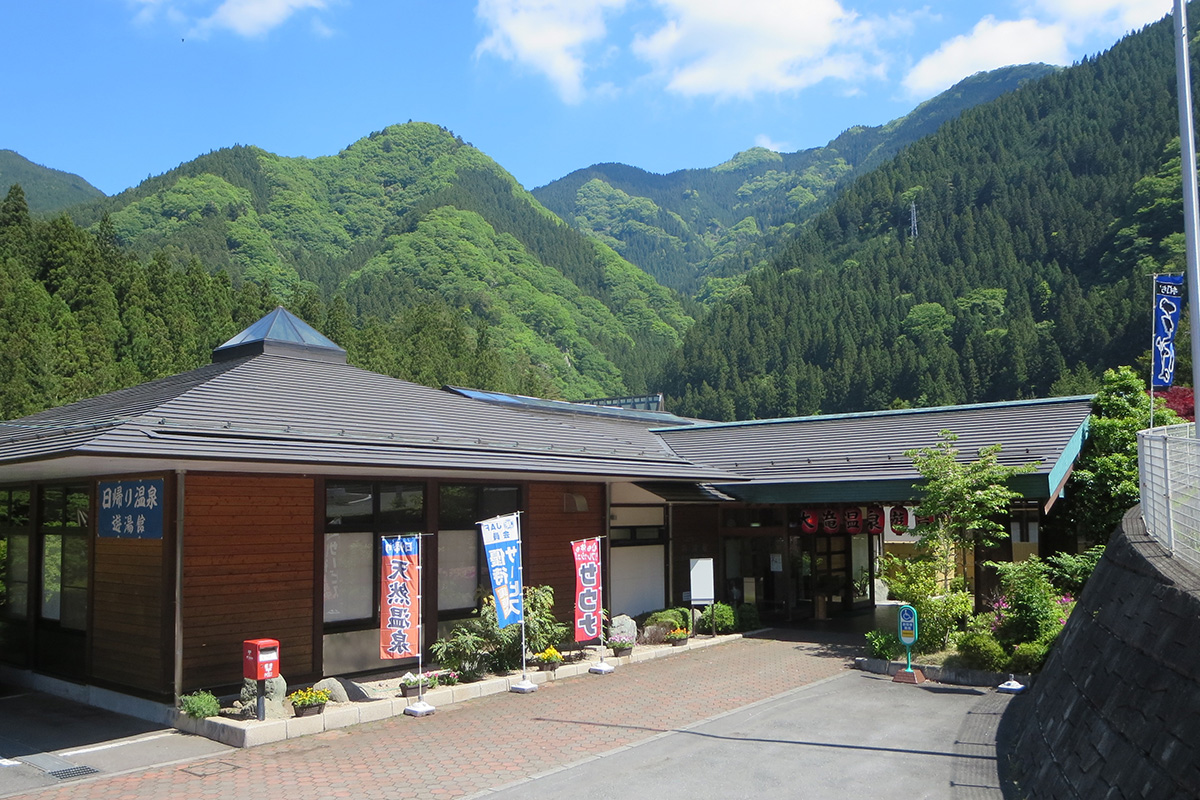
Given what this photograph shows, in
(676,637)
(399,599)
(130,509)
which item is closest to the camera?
(130,509)

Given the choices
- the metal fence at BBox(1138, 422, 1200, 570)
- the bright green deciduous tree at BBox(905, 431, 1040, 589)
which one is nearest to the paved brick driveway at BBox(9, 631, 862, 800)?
the bright green deciduous tree at BBox(905, 431, 1040, 589)

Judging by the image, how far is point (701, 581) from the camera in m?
15.0

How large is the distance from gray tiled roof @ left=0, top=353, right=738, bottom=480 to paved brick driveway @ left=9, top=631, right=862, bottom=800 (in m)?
2.89

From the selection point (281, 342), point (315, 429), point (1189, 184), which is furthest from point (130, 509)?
point (1189, 184)

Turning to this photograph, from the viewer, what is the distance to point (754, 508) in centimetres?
1777

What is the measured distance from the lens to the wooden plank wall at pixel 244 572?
1019 centimetres

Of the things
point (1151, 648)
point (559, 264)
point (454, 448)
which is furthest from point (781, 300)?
point (1151, 648)

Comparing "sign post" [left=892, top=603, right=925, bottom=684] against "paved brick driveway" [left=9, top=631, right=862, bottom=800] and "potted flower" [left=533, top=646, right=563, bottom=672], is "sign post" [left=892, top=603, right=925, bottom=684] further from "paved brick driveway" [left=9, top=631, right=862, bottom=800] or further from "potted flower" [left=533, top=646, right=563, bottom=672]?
"potted flower" [left=533, top=646, right=563, bottom=672]

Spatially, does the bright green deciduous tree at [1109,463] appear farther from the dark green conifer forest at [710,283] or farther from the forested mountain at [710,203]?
the forested mountain at [710,203]

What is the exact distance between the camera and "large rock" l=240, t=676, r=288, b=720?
31.5ft

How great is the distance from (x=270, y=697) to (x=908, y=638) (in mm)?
7922

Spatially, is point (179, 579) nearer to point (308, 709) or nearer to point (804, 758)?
point (308, 709)

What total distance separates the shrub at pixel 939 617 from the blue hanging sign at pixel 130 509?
33.3 ft

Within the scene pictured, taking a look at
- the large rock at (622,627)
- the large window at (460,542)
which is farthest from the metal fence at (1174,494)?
the large window at (460,542)
